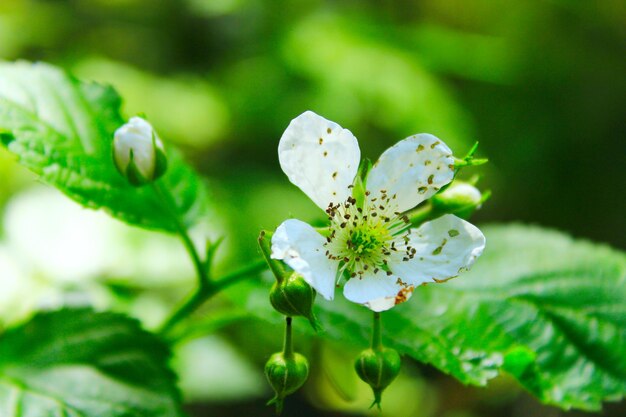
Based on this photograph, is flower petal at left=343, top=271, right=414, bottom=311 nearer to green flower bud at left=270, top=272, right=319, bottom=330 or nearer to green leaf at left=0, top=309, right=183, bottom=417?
green flower bud at left=270, top=272, right=319, bottom=330

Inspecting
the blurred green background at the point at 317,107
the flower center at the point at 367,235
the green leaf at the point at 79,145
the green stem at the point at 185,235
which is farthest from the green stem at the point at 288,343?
the blurred green background at the point at 317,107

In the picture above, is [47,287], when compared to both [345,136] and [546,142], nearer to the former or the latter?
[345,136]


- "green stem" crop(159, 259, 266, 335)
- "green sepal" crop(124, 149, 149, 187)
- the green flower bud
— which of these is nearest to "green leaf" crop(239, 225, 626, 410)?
"green stem" crop(159, 259, 266, 335)

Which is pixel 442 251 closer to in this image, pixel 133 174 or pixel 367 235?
pixel 367 235

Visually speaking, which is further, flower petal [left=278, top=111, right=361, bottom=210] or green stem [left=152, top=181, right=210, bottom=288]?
green stem [left=152, top=181, right=210, bottom=288]

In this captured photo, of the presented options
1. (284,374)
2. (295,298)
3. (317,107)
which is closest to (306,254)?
(295,298)
